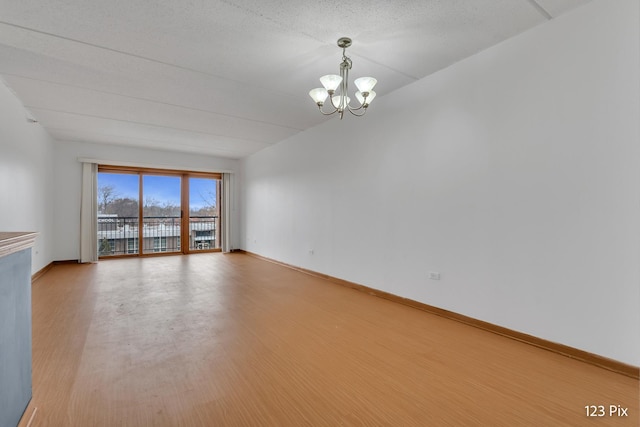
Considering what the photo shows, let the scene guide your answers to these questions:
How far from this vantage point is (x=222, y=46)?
2.85 meters

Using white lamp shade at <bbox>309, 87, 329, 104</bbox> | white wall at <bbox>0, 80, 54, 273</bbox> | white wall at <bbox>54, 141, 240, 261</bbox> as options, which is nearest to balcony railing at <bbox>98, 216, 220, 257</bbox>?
white wall at <bbox>54, 141, 240, 261</bbox>

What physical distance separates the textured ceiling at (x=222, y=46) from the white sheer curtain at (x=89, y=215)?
266cm

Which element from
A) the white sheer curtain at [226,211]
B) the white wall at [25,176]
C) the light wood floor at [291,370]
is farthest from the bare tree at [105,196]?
the light wood floor at [291,370]

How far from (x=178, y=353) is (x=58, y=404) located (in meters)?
0.78

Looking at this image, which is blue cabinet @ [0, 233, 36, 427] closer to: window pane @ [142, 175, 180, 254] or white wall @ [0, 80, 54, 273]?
white wall @ [0, 80, 54, 273]

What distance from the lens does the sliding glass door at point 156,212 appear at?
7500 millimetres

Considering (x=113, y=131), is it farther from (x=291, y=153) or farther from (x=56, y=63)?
(x=291, y=153)

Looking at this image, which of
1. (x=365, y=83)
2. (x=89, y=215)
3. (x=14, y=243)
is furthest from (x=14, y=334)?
(x=89, y=215)

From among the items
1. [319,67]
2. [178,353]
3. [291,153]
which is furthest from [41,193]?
[319,67]

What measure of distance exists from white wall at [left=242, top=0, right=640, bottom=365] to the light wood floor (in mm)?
441

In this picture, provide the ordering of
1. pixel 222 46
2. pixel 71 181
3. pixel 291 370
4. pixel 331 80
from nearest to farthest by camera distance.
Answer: pixel 291 370 < pixel 331 80 < pixel 222 46 < pixel 71 181

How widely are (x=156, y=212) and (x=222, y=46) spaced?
21.0 ft

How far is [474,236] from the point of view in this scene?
3.09 m

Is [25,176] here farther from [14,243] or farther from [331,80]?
[331,80]
